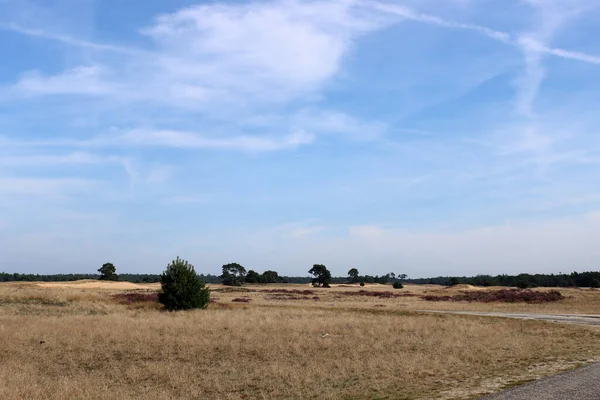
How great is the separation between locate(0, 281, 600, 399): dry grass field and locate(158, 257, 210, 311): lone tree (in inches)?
267

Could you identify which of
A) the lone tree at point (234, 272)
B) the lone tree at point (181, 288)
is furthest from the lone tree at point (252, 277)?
the lone tree at point (181, 288)

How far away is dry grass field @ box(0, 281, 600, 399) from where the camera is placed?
15.1 meters

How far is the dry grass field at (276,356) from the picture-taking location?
15086 mm

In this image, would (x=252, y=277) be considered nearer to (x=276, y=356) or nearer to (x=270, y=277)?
(x=270, y=277)

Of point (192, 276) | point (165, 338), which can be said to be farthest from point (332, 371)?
point (192, 276)

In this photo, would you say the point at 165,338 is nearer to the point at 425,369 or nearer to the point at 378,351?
the point at 378,351

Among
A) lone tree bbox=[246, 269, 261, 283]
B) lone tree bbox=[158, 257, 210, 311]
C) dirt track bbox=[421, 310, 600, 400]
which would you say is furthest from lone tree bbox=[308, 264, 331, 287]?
dirt track bbox=[421, 310, 600, 400]

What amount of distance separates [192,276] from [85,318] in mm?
10038

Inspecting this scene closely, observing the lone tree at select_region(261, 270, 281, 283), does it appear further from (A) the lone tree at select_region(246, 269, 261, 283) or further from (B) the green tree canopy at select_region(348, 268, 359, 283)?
(B) the green tree canopy at select_region(348, 268, 359, 283)

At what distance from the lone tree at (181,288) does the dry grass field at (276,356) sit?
678cm

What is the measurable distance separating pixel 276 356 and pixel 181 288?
21.6 metres

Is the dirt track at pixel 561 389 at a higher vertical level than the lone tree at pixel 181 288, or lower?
lower

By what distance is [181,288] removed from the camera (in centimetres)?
4119

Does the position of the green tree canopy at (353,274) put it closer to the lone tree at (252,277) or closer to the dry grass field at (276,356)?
the lone tree at (252,277)
